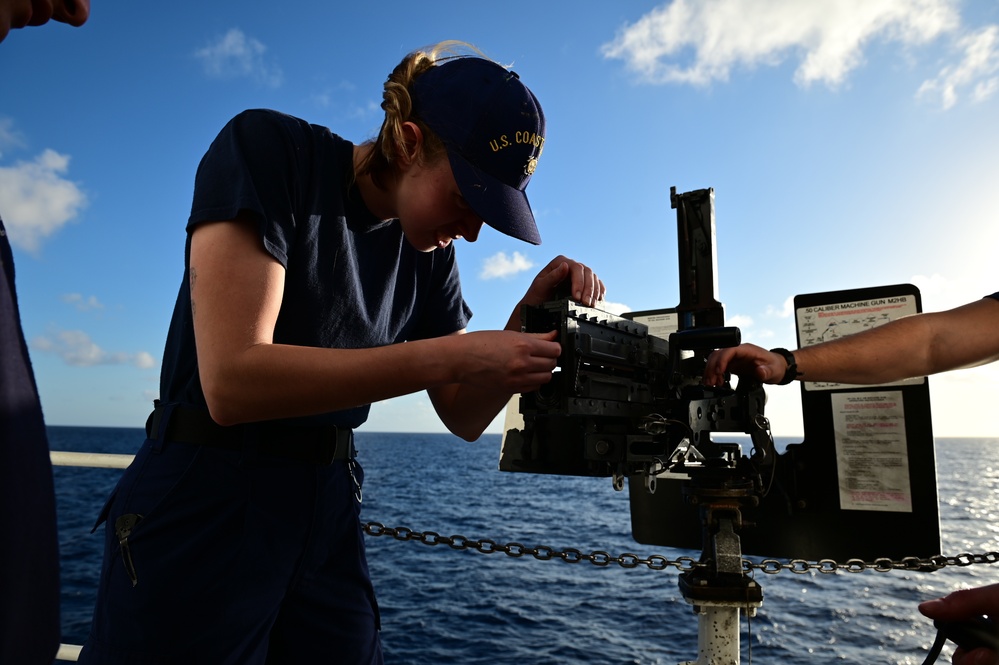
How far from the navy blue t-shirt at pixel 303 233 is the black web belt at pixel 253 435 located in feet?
0.15

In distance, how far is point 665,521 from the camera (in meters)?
4.24

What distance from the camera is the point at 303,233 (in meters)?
1.79

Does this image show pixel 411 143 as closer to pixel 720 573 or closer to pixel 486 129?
pixel 486 129

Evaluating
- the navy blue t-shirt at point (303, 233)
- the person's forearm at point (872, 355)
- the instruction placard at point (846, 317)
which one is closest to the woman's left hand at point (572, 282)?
the navy blue t-shirt at point (303, 233)

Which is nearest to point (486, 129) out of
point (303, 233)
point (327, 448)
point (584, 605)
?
point (303, 233)

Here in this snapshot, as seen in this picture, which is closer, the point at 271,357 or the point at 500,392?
the point at 271,357

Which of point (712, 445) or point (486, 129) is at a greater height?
point (486, 129)

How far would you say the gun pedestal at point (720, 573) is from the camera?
8.65 feet

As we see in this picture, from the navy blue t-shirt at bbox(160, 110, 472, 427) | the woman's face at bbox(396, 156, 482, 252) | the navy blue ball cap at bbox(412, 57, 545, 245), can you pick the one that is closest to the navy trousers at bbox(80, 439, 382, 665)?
the navy blue t-shirt at bbox(160, 110, 472, 427)

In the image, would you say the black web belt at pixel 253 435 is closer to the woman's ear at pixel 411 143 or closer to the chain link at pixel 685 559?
the woman's ear at pixel 411 143

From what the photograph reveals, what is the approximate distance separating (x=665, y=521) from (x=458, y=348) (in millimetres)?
3171

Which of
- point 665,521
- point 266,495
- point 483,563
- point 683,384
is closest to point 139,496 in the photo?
point 266,495

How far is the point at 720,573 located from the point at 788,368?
95 cm

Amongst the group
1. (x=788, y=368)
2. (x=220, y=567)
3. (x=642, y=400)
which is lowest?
(x=220, y=567)
